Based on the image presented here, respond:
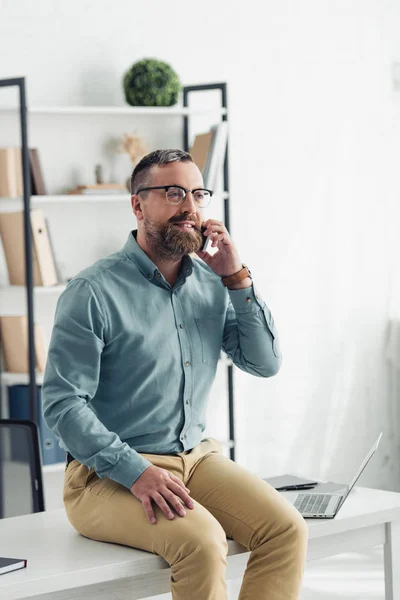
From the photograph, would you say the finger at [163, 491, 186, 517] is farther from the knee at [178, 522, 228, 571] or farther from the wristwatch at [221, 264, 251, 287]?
the wristwatch at [221, 264, 251, 287]

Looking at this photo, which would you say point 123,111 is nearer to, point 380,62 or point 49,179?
point 49,179

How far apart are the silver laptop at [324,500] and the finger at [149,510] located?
399 millimetres

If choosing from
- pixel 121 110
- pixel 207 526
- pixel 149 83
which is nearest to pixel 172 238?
pixel 207 526

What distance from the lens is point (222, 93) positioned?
383 cm

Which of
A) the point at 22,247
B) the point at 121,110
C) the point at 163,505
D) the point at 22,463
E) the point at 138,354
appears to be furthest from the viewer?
the point at 121,110

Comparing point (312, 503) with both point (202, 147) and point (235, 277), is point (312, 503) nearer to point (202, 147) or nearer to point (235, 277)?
point (235, 277)

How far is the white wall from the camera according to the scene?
4109 millimetres

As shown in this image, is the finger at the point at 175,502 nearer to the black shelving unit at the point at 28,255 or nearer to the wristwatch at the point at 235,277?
the wristwatch at the point at 235,277

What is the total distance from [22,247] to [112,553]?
1.91m

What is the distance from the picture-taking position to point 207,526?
1799mm

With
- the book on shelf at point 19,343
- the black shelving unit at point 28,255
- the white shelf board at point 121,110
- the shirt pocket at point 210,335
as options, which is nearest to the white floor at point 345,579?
the black shelving unit at point 28,255

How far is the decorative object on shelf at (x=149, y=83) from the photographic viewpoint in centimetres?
374

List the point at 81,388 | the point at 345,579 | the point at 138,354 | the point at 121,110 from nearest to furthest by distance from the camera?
1. the point at 81,388
2. the point at 138,354
3. the point at 345,579
4. the point at 121,110

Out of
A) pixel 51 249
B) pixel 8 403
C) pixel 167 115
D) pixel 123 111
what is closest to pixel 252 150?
pixel 167 115
